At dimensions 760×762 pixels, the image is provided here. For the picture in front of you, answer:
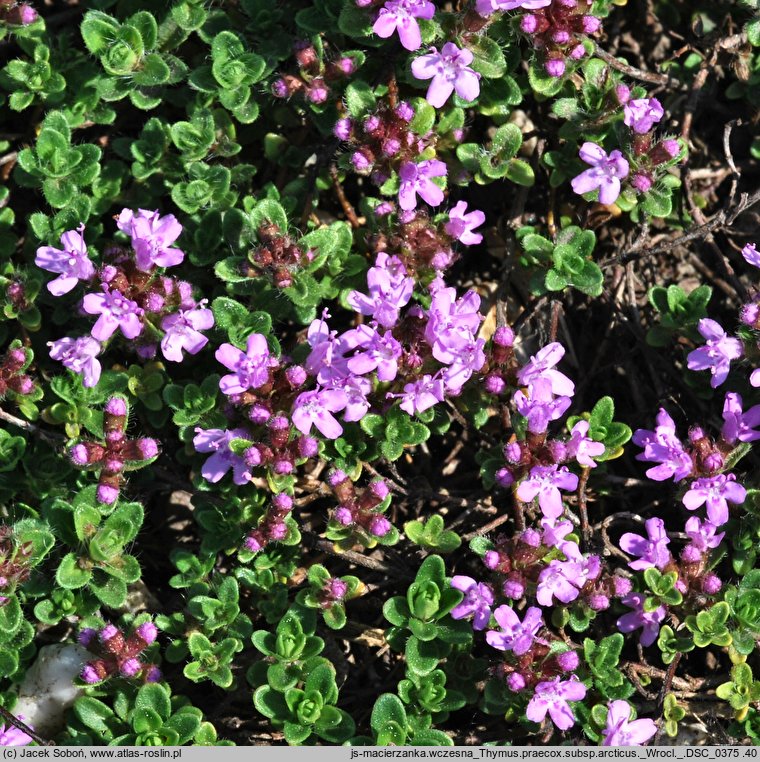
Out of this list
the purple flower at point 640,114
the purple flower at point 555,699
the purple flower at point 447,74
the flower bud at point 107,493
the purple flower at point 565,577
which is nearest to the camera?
the purple flower at point 555,699

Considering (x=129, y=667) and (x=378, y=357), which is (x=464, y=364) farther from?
(x=129, y=667)

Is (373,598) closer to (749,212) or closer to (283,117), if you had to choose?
(283,117)

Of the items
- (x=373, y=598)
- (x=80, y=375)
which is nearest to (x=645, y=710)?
(x=373, y=598)

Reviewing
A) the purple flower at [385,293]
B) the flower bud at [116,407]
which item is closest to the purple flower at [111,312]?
the flower bud at [116,407]

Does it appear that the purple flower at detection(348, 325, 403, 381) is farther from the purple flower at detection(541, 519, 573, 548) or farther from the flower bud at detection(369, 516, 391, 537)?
the purple flower at detection(541, 519, 573, 548)

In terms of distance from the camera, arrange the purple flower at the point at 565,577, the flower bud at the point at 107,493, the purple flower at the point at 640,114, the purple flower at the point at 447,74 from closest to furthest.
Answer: the purple flower at the point at 565,577 → the flower bud at the point at 107,493 → the purple flower at the point at 447,74 → the purple flower at the point at 640,114

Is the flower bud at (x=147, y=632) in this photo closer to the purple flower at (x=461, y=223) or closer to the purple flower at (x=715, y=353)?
the purple flower at (x=461, y=223)

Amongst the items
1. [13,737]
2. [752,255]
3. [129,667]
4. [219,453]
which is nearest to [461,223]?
[752,255]
